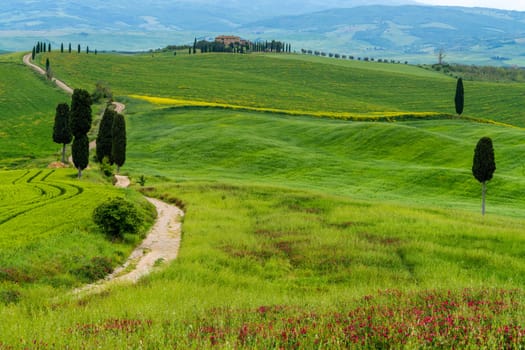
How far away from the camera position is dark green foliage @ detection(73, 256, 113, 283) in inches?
825

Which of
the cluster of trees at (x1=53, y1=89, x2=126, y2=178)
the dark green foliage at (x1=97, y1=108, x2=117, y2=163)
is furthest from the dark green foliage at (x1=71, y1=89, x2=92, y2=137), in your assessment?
the dark green foliage at (x1=97, y1=108, x2=117, y2=163)

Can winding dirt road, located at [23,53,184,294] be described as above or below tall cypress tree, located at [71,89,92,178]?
below

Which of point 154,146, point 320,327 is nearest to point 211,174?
point 154,146

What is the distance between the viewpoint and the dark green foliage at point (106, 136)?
209ft

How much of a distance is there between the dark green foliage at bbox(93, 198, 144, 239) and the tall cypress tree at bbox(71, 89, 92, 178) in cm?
2670

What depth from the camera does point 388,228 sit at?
1073 inches

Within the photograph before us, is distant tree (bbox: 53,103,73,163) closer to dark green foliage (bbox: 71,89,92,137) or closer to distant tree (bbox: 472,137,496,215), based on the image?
dark green foliage (bbox: 71,89,92,137)

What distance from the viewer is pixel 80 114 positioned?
5359cm

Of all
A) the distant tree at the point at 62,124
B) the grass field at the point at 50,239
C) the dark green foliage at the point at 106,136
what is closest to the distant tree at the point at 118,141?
the dark green foliage at the point at 106,136

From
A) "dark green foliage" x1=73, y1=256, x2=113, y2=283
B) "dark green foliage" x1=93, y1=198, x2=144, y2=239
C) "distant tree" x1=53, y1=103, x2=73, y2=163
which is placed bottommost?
"dark green foliage" x1=73, y1=256, x2=113, y2=283

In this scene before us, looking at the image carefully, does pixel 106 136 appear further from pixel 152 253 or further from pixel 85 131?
pixel 152 253

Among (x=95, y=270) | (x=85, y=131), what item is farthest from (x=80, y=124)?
(x=95, y=270)

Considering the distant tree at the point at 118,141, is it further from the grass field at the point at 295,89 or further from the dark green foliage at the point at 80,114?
the grass field at the point at 295,89

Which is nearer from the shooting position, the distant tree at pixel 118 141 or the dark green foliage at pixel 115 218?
the dark green foliage at pixel 115 218
